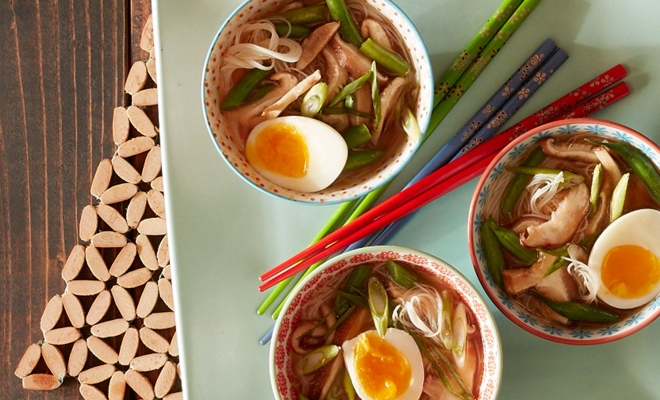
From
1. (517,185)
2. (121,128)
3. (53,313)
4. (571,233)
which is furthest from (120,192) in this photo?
(571,233)

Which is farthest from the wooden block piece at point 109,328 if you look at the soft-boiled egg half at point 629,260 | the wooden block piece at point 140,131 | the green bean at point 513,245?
the soft-boiled egg half at point 629,260

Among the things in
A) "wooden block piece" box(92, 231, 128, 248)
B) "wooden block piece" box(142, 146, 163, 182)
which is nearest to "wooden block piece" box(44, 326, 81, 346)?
"wooden block piece" box(92, 231, 128, 248)

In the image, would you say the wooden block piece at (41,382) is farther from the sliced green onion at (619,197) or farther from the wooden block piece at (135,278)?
the sliced green onion at (619,197)

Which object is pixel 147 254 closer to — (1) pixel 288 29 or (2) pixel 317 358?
(2) pixel 317 358

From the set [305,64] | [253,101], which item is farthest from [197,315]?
[305,64]

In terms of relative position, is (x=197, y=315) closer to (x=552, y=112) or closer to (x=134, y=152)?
(x=134, y=152)

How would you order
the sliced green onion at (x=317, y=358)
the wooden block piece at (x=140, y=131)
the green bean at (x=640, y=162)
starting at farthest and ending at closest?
the wooden block piece at (x=140, y=131)
the sliced green onion at (x=317, y=358)
the green bean at (x=640, y=162)
